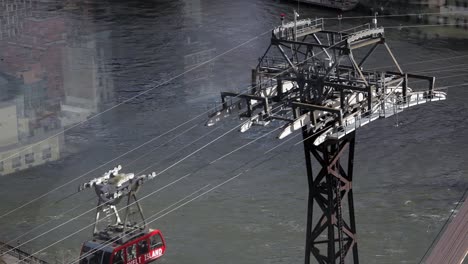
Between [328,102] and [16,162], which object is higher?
[328,102]

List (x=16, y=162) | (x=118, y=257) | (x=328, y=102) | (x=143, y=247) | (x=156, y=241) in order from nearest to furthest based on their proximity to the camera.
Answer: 1. (x=328, y=102)
2. (x=118, y=257)
3. (x=143, y=247)
4. (x=156, y=241)
5. (x=16, y=162)

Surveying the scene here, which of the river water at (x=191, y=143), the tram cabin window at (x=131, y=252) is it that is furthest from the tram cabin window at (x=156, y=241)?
the river water at (x=191, y=143)

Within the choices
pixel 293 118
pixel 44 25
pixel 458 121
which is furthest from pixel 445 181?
pixel 44 25

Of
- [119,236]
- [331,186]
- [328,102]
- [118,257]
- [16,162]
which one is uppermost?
[328,102]

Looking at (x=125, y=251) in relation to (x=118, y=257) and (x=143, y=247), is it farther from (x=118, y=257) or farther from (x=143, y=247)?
(x=143, y=247)

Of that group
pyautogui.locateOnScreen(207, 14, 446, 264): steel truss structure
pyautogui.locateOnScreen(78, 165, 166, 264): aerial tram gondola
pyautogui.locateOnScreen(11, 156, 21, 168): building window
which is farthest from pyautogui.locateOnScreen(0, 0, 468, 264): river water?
pyautogui.locateOnScreen(207, 14, 446, 264): steel truss structure

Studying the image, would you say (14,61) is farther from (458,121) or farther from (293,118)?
(293,118)

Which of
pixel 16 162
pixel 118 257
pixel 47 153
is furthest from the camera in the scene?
pixel 47 153

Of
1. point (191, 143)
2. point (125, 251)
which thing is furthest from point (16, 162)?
Answer: point (125, 251)
